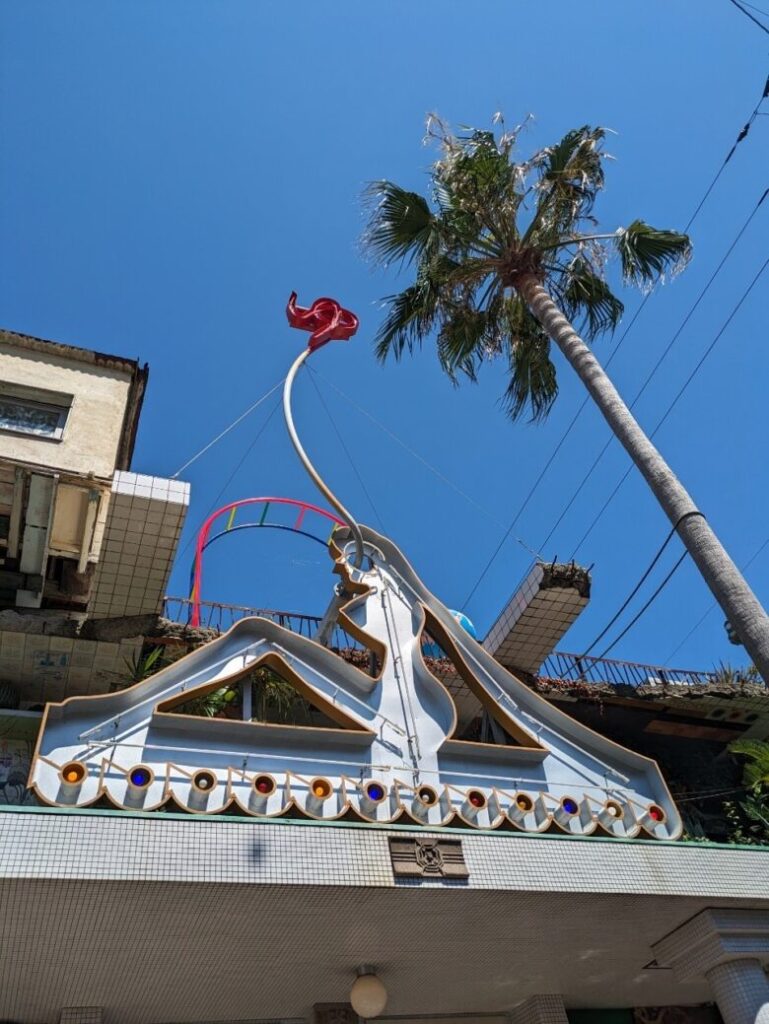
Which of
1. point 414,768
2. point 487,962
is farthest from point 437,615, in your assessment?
point 487,962

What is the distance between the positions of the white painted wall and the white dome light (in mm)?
7710

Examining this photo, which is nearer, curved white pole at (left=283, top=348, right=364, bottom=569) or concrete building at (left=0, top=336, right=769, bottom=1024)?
concrete building at (left=0, top=336, right=769, bottom=1024)

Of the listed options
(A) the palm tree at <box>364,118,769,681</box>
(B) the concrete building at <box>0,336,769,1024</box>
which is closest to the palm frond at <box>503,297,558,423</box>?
(A) the palm tree at <box>364,118,769,681</box>

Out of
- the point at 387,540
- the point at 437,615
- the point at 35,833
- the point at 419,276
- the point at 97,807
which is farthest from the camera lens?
the point at 419,276

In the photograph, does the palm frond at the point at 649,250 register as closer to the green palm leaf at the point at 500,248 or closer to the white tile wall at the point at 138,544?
the green palm leaf at the point at 500,248

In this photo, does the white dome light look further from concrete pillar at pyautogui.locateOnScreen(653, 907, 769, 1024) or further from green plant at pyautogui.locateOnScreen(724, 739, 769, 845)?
green plant at pyautogui.locateOnScreen(724, 739, 769, 845)

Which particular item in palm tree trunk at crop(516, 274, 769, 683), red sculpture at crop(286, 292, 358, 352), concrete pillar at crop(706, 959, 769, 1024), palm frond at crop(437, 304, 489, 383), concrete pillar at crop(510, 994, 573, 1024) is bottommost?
concrete pillar at crop(706, 959, 769, 1024)

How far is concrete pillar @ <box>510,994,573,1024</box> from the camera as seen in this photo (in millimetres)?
8250

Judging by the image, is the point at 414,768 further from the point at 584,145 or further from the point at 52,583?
the point at 584,145

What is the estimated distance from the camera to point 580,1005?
29.1ft

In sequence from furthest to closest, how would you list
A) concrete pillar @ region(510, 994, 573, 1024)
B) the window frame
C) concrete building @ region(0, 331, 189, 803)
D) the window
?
1. the window frame
2. the window
3. concrete building @ region(0, 331, 189, 803)
4. concrete pillar @ region(510, 994, 573, 1024)

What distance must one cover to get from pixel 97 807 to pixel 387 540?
537 centimetres

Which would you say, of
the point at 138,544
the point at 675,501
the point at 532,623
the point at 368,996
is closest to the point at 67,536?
the point at 138,544

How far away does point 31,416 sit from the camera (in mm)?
11969
